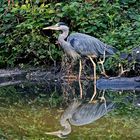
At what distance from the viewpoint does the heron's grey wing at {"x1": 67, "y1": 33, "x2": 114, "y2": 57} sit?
9.06 meters

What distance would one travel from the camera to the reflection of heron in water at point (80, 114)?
6.29 metres

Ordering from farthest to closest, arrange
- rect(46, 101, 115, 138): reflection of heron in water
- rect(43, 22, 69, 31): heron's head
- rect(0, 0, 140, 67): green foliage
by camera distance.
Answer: rect(0, 0, 140, 67): green foliage → rect(43, 22, 69, 31): heron's head → rect(46, 101, 115, 138): reflection of heron in water

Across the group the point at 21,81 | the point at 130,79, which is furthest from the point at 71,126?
the point at 21,81

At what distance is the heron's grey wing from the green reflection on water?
1.07 metres

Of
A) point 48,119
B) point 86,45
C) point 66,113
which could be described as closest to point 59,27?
point 86,45

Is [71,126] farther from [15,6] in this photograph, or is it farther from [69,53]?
[15,6]

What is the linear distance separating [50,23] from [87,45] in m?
1.58

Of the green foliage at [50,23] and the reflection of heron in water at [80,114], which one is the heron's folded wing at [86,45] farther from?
the reflection of heron in water at [80,114]

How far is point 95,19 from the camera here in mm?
10258

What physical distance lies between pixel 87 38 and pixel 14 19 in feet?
7.17

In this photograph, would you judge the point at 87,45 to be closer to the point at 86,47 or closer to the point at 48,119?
the point at 86,47

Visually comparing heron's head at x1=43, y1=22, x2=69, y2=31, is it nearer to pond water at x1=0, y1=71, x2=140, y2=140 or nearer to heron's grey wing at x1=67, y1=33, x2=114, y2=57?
heron's grey wing at x1=67, y1=33, x2=114, y2=57

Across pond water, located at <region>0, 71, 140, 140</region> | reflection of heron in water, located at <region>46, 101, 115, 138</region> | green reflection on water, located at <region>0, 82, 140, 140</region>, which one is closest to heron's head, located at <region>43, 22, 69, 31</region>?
pond water, located at <region>0, 71, 140, 140</region>

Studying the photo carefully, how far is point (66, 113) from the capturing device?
6996 mm
